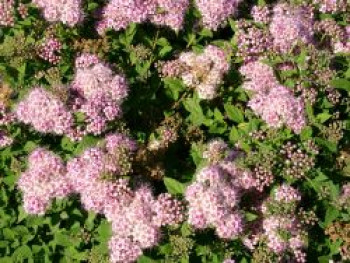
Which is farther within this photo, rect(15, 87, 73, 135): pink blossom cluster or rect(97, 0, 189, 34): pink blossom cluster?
rect(97, 0, 189, 34): pink blossom cluster

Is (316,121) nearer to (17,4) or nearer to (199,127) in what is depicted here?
(199,127)

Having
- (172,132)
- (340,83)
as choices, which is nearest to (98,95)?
(172,132)

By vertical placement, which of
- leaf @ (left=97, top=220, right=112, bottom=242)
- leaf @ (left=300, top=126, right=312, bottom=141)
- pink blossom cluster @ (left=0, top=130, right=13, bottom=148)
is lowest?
leaf @ (left=97, top=220, right=112, bottom=242)

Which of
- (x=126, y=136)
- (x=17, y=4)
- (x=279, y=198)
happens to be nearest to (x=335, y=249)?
(x=279, y=198)

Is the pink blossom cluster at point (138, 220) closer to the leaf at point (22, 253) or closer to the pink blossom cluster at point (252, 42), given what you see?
the leaf at point (22, 253)

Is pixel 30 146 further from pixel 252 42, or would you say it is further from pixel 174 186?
pixel 252 42

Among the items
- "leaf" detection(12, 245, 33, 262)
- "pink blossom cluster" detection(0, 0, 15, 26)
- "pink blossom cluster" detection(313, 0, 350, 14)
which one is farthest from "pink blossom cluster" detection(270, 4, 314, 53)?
"leaf" detection(12, 245, 33, 262)

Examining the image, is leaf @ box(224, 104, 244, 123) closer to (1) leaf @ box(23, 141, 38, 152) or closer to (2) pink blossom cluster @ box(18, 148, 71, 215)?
(2) pink blossom cluster @ box(18, 148, 71, 215)
